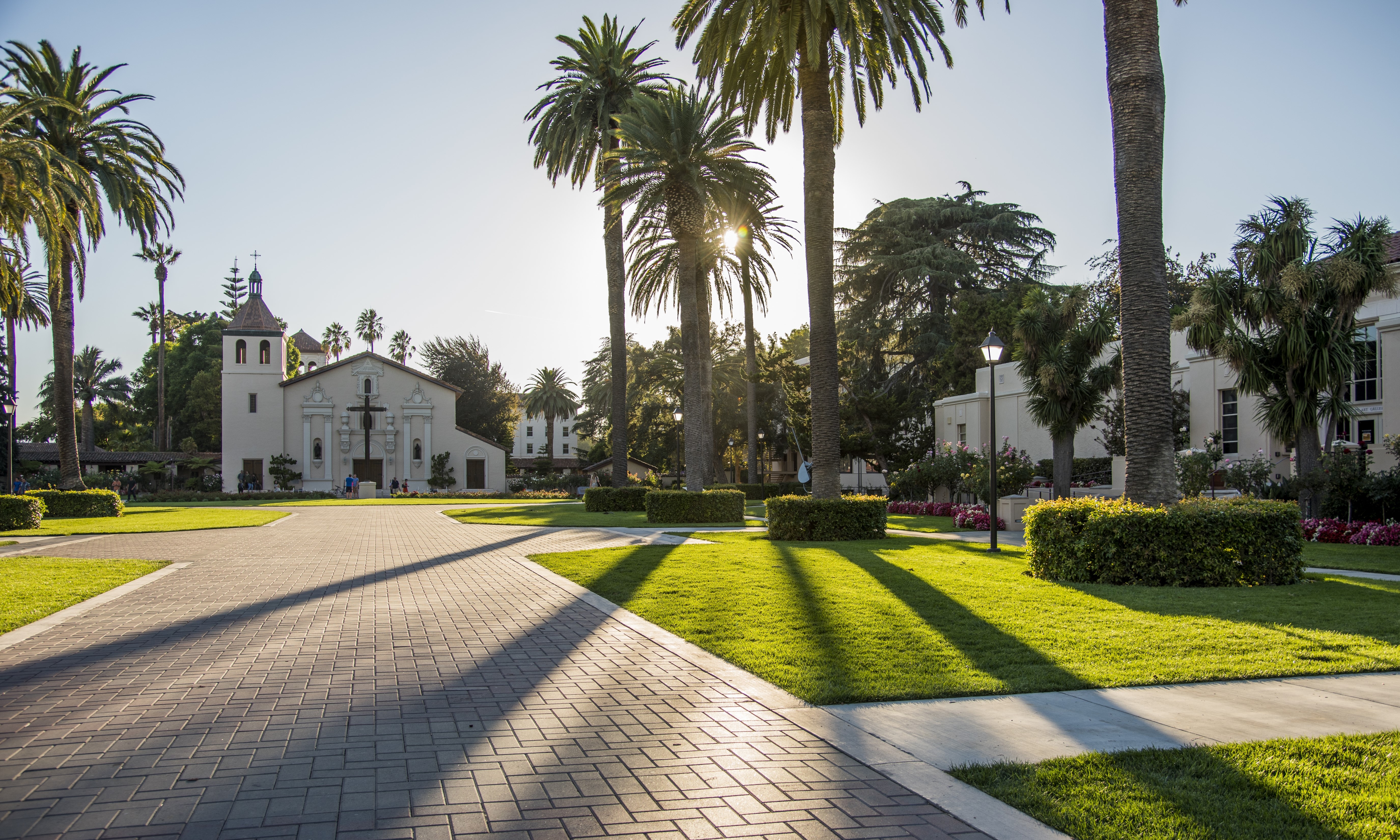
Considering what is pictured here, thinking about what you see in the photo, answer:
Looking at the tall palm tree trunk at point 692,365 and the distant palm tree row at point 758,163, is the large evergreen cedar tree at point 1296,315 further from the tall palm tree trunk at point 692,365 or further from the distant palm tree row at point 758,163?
the tall palm tree trunk at point 692,365

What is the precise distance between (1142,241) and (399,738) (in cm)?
1123

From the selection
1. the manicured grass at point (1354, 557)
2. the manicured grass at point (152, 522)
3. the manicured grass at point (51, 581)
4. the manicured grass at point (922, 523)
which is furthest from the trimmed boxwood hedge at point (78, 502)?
the manicured grass at point (1354, 557)

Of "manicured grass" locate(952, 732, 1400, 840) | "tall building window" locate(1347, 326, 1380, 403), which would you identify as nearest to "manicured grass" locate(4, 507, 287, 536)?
"manicured grass" locate(952, 732, 1400, 840)

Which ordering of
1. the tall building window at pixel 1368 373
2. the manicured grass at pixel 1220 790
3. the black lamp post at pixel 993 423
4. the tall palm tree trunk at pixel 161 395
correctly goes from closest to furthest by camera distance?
the manicured grass at pixel 1220 790
the black lamp post at pixel 993 423
the tall building window at pixel 1368 373
the tall palm tree trunk at pixel 161 395

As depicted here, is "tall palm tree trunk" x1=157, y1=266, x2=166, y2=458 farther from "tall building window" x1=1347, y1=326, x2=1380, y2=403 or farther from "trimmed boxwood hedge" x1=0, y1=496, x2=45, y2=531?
"tall building window" x1=1347, y1=326, x2=1380, y2=403

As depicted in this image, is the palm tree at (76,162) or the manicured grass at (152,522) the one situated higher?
the palm tree at (76,162)

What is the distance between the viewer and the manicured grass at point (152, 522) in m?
22.4

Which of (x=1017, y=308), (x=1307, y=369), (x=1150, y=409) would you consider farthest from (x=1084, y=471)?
(x=1150, y=409)

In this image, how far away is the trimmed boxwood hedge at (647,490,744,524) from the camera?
2503 cm

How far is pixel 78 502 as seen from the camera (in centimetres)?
2853

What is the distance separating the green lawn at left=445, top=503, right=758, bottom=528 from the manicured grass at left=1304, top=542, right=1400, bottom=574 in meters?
13.1

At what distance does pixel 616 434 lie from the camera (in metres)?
31.4

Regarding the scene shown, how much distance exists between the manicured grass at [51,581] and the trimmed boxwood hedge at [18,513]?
10.2 metres

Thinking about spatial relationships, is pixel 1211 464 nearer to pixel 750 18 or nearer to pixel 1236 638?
pixel 750 18
